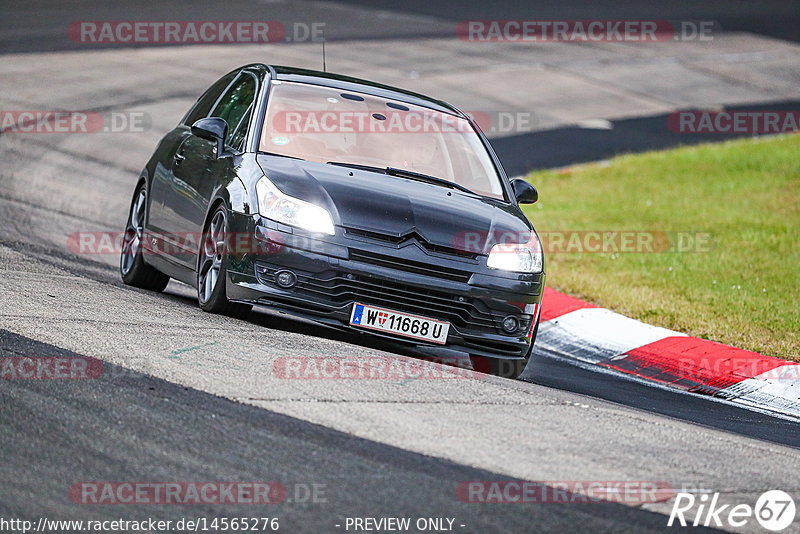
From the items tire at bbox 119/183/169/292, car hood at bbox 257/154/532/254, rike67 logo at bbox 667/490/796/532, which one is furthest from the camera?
tire at bbox 119/183/169/292

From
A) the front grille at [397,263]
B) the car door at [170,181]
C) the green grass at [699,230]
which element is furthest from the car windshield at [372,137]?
the green grass at [699,230]

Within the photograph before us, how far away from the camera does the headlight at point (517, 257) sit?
7.83m

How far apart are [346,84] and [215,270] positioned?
194cm

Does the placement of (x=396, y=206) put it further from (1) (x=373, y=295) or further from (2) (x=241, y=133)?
(2) (x=241, y=133)

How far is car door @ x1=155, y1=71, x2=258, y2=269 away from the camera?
852 centimetres

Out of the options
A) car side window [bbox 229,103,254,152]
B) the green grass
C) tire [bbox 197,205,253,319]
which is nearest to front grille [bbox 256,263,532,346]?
tire [bbox 197,205,253,319]

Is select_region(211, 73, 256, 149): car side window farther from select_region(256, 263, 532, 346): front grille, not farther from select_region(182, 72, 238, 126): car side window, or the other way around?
select_region(256, 263, 532, 346): front grille

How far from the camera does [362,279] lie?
753cm

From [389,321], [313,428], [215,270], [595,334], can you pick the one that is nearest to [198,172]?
[215,270]

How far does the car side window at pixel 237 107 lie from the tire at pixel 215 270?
27.9 inches

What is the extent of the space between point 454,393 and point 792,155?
12817mm

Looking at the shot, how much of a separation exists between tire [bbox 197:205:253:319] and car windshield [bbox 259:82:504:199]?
0.62 m

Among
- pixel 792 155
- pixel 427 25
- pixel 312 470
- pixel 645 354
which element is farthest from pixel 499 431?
pixel 427 25

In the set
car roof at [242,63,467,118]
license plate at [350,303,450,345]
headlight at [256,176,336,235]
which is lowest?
license plate at [350,303,450,345]
